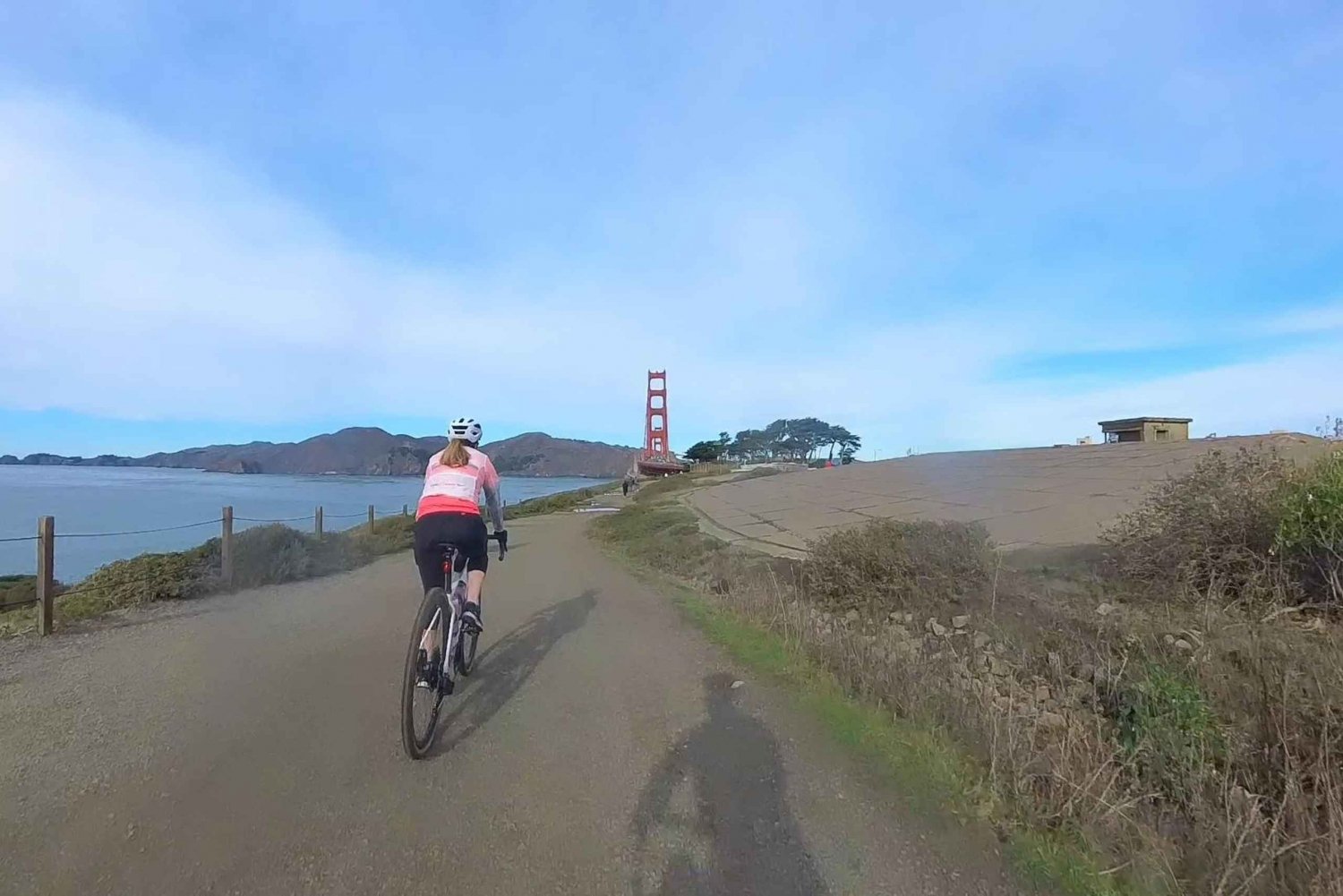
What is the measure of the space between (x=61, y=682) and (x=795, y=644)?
5.67 m

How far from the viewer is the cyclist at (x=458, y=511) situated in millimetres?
4902

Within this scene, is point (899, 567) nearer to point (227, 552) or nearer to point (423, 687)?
point (423, 687)

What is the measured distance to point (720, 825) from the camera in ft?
11.4

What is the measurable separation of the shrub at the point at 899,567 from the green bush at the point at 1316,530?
259cm

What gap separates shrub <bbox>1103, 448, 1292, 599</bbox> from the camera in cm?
698

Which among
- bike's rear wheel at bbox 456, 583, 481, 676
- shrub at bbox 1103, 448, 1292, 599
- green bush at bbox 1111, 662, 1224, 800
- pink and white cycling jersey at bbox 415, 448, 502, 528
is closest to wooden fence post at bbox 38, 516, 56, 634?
bike's rear wheel at bbox 456, 583, 481, 676

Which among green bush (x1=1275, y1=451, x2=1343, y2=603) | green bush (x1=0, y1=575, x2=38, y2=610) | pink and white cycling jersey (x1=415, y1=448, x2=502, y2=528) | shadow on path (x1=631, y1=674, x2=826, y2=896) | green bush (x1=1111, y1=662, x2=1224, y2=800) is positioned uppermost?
pink and white cycling jersey (x1=415, y1=448, x2=502, y2=528)

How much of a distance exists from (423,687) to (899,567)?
5.52 meters

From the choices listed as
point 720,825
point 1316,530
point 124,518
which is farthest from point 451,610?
point 124,518

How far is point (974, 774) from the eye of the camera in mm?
3873

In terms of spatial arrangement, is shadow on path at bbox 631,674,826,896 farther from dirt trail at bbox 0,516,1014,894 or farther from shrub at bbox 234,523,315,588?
shrub at bbox 234,523,315,588

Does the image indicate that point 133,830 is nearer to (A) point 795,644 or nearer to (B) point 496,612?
(A) point 795,644

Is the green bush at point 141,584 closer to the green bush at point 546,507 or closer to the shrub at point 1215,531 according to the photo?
the shrub at point 1215,531

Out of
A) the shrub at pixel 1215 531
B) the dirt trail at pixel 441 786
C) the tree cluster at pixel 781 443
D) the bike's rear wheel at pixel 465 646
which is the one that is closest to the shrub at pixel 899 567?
the shrub at pixel 1215 531
